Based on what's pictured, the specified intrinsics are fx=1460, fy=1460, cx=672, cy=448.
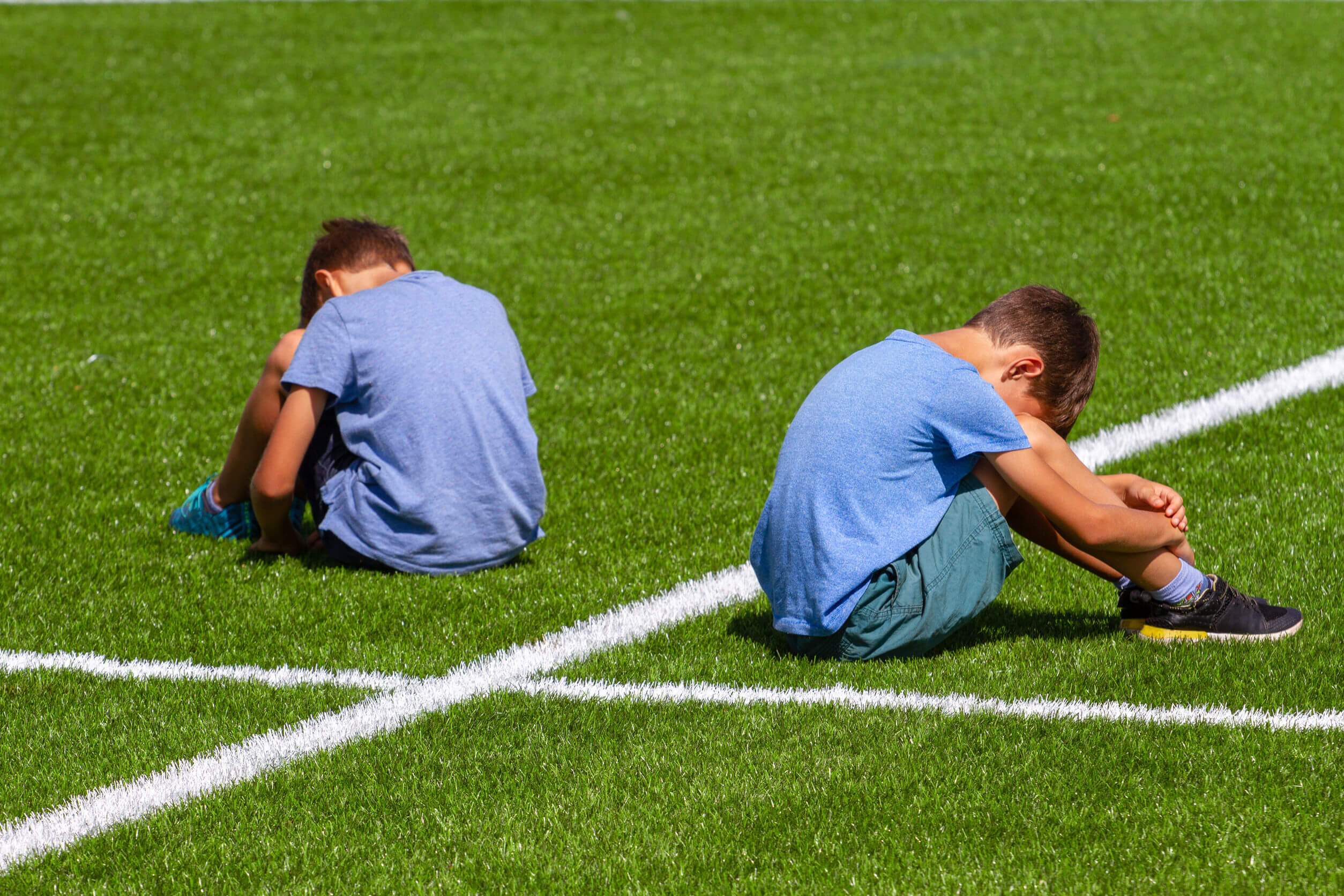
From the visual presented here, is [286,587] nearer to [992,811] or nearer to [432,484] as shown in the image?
[432,484]

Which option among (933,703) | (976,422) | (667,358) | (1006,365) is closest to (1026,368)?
(1006,365)

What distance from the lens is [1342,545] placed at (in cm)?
496

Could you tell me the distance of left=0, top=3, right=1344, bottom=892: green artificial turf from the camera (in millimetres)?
3195

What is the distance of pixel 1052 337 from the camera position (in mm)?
3957

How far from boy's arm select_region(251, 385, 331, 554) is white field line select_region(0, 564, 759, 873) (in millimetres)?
1100

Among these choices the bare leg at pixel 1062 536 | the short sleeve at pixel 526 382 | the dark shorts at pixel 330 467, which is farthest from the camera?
the short sleeve at pixel 526 382

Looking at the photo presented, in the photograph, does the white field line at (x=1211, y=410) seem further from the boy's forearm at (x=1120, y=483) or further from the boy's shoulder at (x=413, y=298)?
the boy's shoulder at (x=413, y=298)

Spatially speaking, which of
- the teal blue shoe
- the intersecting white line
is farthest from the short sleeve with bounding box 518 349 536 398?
the teal blue shoe

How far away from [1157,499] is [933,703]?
0.96m

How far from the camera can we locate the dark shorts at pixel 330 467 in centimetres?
519

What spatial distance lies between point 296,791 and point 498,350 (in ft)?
6.76

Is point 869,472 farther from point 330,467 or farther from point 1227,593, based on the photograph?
point 330,467

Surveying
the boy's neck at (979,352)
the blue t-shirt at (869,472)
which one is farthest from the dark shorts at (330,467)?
the boy's neck at (979,352)

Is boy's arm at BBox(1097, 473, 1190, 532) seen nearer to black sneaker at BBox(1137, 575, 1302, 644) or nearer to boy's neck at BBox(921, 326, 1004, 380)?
black sneaker at BBox(1137, 575, 1302, 644)
